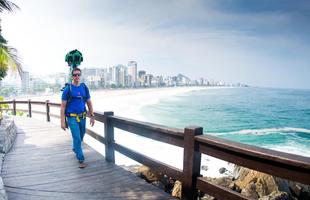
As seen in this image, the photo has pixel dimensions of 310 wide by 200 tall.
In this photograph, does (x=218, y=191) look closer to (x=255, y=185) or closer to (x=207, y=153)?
(x=207, y=153)

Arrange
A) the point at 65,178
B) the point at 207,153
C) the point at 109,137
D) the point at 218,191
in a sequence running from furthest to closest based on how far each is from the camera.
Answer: the point at 109,137 → the point at 65,178 → the point at 207,153 → the point at 218,191

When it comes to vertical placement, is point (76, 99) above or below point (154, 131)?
above

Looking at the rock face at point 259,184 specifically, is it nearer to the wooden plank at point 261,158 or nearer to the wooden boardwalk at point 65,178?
the wooden boardwalk at point 65,178

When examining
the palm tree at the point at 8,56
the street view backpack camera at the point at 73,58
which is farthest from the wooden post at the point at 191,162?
the palm tree at the point at 8,56

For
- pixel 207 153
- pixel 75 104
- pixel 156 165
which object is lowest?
pixel 156 165

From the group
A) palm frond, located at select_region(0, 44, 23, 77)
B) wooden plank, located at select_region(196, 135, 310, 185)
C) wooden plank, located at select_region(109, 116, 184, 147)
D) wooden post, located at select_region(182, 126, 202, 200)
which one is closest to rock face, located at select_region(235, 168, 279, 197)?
wooden plank, located at select_region(109, 116, 184, 147)

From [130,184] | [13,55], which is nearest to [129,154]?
[130,184]

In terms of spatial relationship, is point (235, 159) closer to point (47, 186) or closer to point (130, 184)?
point (130, 184)

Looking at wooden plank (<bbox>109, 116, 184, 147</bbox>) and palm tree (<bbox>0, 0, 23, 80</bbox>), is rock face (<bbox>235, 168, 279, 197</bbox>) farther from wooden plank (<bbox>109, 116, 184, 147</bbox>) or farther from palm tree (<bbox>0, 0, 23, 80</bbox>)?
palm tree (<bbox>0, 0, 23, 80</bbox>)

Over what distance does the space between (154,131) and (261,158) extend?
165 cm

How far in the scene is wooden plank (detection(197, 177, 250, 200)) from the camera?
2.48 m

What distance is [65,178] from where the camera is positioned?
4.02m

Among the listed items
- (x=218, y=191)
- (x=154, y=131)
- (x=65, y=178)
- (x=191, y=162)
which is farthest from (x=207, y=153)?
(x=65, y=178)

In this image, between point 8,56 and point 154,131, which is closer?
point 154,131
